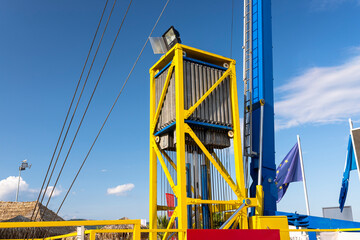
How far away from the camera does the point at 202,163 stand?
467 inches

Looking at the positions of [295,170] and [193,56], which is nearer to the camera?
[193,56]

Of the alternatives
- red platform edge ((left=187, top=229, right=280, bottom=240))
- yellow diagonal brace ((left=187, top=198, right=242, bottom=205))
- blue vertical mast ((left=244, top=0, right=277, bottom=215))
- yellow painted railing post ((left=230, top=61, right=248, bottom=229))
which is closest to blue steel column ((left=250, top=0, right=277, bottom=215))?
blue vertical mast ((left=244, top=0, right=277, bottom=215))

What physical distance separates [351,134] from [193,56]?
14462mm

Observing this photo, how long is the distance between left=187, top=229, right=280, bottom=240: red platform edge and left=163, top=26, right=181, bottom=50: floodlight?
691cm

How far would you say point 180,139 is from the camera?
10680 mm

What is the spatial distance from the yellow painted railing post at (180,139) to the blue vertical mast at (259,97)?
376cm

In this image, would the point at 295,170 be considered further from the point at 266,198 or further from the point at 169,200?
the point at 169,200

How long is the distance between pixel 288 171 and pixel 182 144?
13.9 metres

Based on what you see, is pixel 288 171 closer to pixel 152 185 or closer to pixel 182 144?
pixel 152 185

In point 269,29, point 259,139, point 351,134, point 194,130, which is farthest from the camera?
point 351,134

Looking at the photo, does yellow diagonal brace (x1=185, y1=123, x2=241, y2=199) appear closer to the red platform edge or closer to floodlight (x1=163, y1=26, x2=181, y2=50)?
the red platform edge

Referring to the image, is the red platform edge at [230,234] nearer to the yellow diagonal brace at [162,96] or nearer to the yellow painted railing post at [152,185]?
the yellow painted railing post at [152,185]

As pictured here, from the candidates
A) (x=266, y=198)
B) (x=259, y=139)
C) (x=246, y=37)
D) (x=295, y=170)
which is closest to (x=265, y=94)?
(x=259, y=139)

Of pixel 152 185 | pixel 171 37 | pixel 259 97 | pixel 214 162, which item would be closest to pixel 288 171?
pixel 259 97
